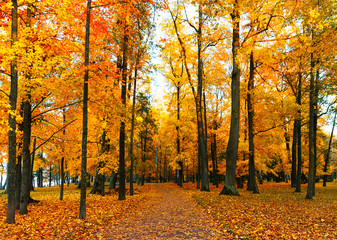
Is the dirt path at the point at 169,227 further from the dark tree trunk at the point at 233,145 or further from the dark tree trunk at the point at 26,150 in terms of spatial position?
the dark tree trunk at the point at 233,145

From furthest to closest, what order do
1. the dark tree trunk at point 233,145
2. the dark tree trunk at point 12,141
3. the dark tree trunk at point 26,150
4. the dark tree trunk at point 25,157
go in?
the dark tree trunk at point 233,145, the dark tree trunk at point 25,157, the dark tree trunk at point 26,150, the dark tree trunk at point 12,141

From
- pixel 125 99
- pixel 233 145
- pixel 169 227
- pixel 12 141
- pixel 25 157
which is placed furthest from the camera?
pixel 125 99

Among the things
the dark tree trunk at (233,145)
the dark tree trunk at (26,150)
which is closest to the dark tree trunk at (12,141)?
the dark tree trunk at (26,150)

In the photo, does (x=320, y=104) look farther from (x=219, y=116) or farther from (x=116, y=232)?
(x=116, y=232)

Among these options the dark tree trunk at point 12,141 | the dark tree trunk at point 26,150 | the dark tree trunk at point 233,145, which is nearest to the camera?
the dark tree trunk at point 12,141

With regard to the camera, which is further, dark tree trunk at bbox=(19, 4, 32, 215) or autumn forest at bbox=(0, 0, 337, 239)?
dark tree trunk at bbox=(19, 4, 32, 215)

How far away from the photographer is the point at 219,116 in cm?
2695

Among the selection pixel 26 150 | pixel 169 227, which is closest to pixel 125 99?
pixel 26 150

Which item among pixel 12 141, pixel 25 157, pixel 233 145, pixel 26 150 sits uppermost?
pixel 12 141

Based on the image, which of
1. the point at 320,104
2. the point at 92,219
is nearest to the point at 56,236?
the point at 92,219

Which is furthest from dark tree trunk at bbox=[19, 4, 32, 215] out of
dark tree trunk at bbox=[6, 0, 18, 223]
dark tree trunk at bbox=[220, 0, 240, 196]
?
dark tree trunk at bbox=[220, 0, 240, 196]

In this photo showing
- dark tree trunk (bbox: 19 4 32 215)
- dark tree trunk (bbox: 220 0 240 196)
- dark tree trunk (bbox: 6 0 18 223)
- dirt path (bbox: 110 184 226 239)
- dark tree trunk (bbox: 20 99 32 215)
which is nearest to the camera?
dirt path (bbox: 110 184 226 239)

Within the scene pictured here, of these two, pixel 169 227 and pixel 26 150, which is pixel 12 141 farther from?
pixel 169 227

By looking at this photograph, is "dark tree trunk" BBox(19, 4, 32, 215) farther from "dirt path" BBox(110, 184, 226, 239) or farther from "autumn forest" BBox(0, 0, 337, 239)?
"dirt path" BBox(110, 184, 226, 239)
